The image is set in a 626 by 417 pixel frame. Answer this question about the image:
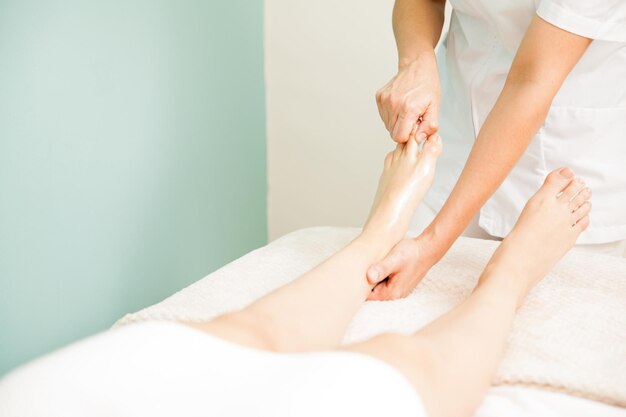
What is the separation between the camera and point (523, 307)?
122cm

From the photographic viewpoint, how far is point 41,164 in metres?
1.49

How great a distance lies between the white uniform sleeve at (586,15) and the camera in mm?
1259

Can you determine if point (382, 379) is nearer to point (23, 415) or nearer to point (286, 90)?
point (23, 415)

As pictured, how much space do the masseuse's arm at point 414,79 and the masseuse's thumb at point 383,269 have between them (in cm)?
27

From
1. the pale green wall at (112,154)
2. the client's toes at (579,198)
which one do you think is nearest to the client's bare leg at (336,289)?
the client's toes at (579,198)

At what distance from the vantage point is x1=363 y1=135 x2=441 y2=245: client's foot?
4.43 ft

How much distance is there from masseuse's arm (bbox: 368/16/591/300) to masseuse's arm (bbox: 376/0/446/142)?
0.13m

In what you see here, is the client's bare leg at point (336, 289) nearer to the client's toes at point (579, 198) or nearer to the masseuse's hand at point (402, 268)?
the masseuse's hand at point (402, 268)

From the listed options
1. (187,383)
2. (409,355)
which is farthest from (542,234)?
(187,383)

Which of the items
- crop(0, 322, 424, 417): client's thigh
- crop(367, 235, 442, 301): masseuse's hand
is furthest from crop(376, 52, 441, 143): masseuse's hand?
crop(0, 322, 424, 417): client's thigh

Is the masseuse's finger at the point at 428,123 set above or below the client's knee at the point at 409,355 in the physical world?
above

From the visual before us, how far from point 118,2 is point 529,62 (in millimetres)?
882

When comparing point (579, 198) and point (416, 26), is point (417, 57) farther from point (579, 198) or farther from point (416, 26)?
point (579, 198)

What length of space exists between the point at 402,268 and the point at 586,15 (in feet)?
1.67
